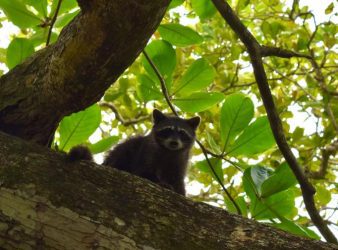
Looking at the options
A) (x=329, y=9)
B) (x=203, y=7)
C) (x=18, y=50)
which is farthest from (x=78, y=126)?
(x=329, y=9)

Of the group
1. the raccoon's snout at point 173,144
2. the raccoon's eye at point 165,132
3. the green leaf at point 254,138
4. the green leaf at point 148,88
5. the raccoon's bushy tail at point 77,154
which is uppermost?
the raccoon's eye at point 165,132

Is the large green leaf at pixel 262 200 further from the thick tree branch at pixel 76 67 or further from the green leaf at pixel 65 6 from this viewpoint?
the green leaf at pixel 65 6

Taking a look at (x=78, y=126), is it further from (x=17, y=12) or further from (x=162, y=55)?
(x=17, y=12)

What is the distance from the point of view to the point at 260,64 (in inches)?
155

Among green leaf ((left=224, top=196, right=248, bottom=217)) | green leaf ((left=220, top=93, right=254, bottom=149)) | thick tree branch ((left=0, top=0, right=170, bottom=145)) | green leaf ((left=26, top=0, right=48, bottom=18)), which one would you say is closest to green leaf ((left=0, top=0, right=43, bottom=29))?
green leaf ((left=26, top=0, right=48, bottom=18))

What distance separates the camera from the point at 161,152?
709cm

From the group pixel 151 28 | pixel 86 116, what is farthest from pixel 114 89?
pixel 151 28

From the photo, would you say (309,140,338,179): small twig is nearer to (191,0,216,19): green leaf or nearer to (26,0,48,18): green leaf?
(191,0,216,19): green leaf

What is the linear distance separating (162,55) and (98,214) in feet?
6.74

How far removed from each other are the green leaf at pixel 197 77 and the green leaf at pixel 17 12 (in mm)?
1567

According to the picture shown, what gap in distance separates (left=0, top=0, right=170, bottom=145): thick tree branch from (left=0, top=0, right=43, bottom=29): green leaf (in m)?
0.64

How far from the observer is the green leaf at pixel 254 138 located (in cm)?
440

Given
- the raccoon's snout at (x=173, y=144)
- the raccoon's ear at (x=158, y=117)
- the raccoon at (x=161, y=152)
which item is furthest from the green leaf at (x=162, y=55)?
the raccoon's ear at (x=158, y=117)

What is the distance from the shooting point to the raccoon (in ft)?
21.5
